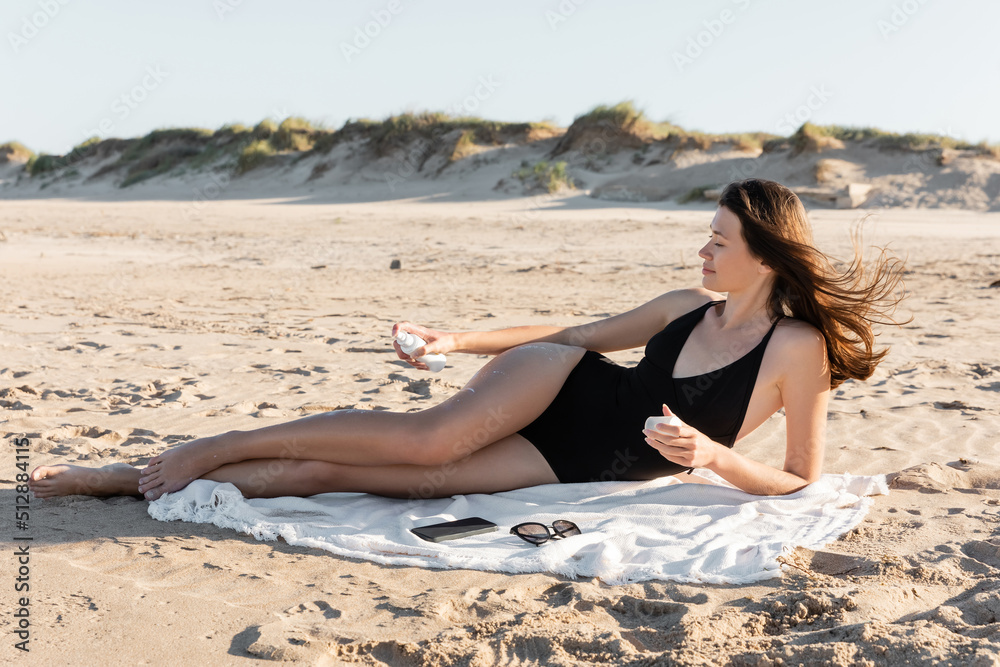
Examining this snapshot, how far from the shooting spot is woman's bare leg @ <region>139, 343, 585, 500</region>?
2.88m

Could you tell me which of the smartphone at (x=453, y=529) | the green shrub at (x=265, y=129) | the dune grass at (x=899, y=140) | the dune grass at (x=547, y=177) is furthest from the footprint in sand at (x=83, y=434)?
the green shrub at (x=265, y=129)

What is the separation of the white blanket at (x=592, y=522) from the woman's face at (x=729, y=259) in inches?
30.1

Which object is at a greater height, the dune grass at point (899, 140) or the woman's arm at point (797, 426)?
the dune grass at point (899, 140)

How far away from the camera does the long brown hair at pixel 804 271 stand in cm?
283

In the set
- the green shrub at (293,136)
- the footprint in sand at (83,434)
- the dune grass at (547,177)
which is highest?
the green shrub at (293,136)

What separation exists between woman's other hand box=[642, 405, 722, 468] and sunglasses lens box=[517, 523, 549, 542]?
520mm

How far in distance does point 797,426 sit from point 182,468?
214 centimetres

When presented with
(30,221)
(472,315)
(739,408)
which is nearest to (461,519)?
(739,408)

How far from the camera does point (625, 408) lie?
9.75ft

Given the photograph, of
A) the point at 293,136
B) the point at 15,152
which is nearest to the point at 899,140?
the point at 293,136

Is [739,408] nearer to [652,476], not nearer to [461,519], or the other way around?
[652,476]

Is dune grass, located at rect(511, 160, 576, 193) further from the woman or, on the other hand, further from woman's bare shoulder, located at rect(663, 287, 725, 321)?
the woman

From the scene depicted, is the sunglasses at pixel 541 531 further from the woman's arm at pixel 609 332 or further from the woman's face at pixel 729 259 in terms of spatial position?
the woman's face at pixel 729 259

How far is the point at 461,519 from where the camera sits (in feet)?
9.70
